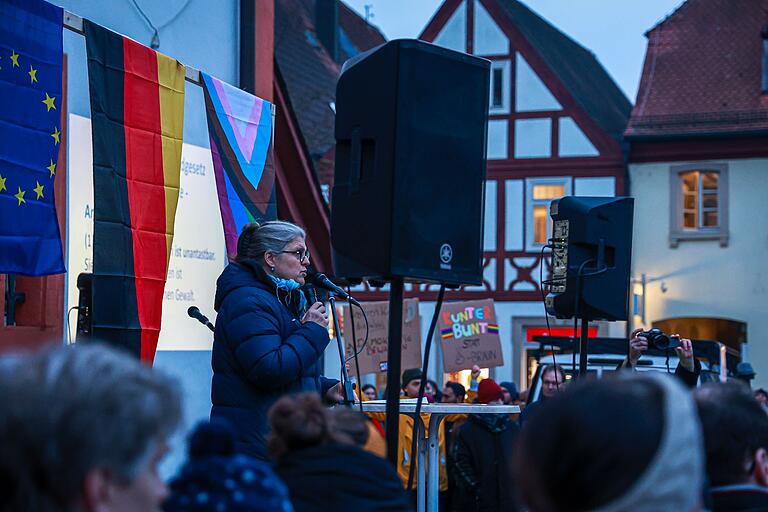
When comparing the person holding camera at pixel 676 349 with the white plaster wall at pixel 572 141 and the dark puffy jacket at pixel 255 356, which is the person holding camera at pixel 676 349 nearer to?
the dark puffy jacket at pixel 255 356

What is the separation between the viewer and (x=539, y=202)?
27094mm

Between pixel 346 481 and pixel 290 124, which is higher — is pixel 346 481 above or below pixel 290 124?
below

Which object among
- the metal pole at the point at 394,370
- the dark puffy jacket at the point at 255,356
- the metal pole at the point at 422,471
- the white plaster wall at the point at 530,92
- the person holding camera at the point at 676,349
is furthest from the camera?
the white plaster wall at the point at 530,92

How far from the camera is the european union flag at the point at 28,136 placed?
5.48m

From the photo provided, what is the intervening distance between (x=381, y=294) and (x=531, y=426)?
24.7 m

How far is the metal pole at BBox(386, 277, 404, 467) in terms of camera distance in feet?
14.9

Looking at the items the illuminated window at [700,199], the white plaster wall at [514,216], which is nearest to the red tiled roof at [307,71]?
the white plaster wall at [514,216]

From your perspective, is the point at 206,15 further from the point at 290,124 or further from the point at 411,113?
the point at 411,113

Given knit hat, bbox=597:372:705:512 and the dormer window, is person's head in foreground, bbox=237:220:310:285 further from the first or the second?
the dormer window

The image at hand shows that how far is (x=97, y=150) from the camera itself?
242 inches

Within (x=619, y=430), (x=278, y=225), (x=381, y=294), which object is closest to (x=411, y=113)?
(x=278, y=225)

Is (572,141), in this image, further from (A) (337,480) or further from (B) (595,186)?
(A) (337,480)

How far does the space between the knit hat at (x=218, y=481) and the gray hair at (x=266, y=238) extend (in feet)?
10.2

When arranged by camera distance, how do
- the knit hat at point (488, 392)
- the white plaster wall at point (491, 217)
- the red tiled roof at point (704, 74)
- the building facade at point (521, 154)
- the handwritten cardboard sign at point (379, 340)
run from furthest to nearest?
the white plaster wall at point (491, 217) → the building facade at point (521, 154) → the red tiled roof at point (704, 74) → the handwritten cardboard sign at point (379, 340) → the knit hat at point (488, 392)
